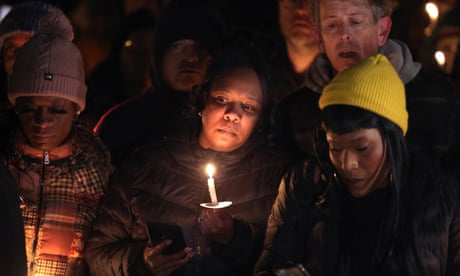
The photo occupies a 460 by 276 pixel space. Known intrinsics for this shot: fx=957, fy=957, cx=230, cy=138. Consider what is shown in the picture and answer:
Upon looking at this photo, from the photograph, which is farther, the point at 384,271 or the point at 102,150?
the point at 102,150

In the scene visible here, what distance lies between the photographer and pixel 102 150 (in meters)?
5.54

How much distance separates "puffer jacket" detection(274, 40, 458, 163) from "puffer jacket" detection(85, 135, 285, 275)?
38 cm

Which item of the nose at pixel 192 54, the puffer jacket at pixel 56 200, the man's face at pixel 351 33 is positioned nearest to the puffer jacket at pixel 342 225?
the man's face at pixel 351 33

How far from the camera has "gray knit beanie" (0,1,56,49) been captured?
250 inches

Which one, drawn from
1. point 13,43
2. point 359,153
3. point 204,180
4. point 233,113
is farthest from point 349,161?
point 13,43

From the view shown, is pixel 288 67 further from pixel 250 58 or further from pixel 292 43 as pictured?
pixel 250 58

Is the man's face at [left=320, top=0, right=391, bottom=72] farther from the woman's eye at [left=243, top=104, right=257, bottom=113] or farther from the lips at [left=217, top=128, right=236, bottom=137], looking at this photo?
the lips at [left=217, top=128, right=236, bottom=137]

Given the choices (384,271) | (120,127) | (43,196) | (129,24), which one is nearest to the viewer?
(384,271)

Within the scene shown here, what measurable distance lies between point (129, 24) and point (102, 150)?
2507mm

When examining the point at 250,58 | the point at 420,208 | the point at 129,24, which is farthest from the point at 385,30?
the point at 129,24

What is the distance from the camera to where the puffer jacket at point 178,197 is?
16.5 feet

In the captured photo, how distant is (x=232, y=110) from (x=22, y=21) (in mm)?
1981

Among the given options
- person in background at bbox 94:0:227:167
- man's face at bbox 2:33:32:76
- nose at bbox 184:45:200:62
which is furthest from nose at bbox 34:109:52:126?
nose at bbox 184:45:200:62

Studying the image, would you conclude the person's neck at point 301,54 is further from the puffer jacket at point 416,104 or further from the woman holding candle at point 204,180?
the woman holding candle at point 204,180
